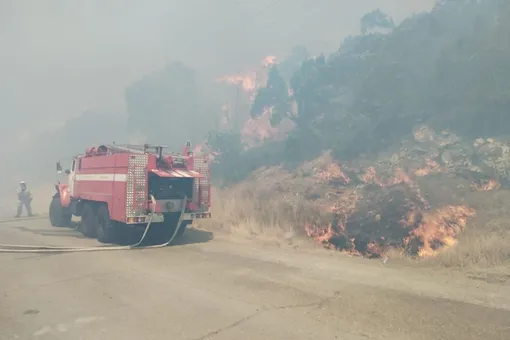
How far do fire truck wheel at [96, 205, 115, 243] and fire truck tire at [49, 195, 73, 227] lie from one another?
14.6 ft

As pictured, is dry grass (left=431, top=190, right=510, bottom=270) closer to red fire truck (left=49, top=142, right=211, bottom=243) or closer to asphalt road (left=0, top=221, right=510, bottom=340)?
asphalt road (left=0, top=221, right=510, bottom=340)

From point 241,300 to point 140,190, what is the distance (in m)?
5.23

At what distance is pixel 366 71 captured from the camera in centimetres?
2928

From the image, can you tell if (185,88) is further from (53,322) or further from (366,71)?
(53,322)

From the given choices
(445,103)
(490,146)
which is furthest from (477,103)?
(490,146)

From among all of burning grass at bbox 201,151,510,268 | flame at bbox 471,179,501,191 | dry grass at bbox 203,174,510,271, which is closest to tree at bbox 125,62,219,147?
dry grass at bbox 203,174,510,271

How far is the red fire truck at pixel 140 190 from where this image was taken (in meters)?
9.72

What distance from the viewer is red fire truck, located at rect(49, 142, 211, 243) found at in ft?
31.9

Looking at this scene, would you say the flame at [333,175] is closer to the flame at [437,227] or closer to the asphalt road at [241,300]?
the flame at [437,227]

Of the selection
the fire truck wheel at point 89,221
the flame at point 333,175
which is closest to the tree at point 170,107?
the flame at point 333,175

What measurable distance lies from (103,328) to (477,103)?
21655mm

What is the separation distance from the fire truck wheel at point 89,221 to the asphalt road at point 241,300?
10.00 feet

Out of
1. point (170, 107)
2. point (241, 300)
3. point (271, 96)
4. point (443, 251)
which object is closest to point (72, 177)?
point (241, 300)

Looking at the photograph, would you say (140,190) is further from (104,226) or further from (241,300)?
(241,300)
